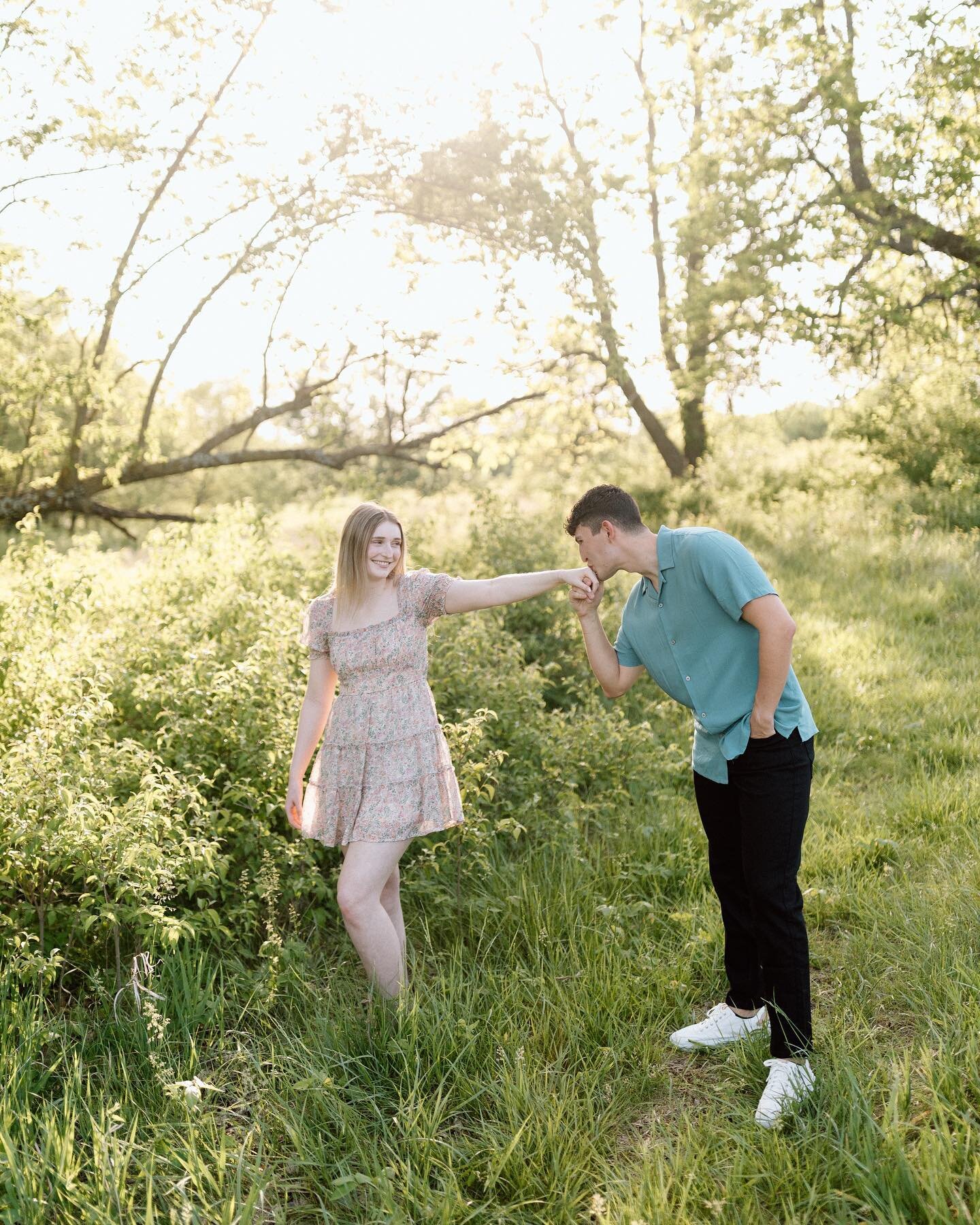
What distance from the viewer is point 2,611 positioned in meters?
6.21

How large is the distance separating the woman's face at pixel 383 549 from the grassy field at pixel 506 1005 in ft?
3.82

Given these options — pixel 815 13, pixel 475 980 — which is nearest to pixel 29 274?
pixel 815 13

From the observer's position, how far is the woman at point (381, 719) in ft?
13.0

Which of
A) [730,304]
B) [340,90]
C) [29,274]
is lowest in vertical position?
[730,304]

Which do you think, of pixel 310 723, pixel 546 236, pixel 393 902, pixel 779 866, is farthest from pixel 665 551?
pixel 546 236

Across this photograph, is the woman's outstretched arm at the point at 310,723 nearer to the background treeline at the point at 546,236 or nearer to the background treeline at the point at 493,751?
the background treeline at the point at 493,751

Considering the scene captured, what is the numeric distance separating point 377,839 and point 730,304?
45.2 feet

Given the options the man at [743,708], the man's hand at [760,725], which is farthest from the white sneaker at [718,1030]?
the man's hand at [760,725]

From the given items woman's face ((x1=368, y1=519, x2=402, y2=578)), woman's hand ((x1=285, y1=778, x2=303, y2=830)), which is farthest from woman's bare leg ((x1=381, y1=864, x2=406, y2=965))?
woman's face ((x1=368, y1=519, x2=402, y2=578))

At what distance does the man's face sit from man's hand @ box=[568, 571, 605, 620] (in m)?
0.13

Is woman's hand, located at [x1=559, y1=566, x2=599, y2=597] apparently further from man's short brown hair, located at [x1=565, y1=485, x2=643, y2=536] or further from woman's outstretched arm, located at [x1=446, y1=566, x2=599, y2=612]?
man's short brown hair, located at [x1=565, y1=485, x2=643, y2=536]

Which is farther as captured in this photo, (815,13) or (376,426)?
(376,426)

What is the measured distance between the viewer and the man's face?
12.0 ft

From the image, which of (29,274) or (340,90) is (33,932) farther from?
(340,90)
